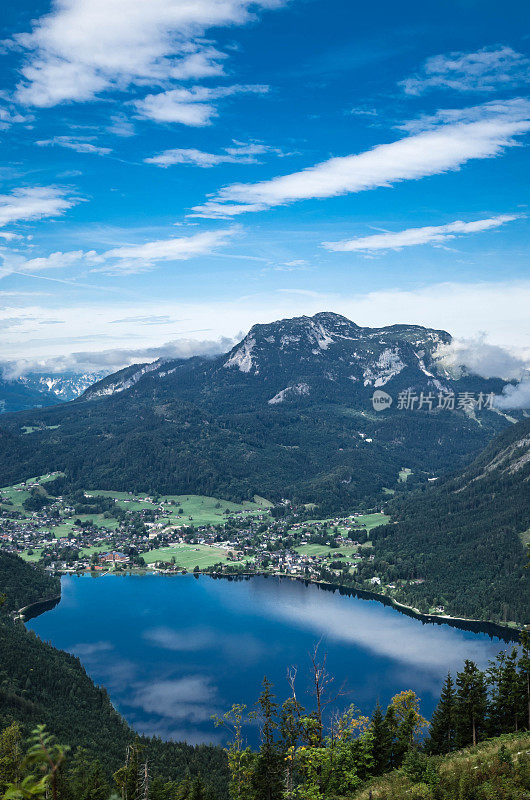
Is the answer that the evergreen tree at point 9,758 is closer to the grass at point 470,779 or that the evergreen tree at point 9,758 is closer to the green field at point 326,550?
the grass at point 470,779

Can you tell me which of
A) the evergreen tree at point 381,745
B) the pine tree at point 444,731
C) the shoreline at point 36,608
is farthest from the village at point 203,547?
the evergreen tree at point 381,745

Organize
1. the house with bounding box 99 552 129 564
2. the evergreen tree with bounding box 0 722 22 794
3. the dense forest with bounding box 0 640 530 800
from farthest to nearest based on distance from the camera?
the house with bounding box 99 552 129 564
the evergreen tree with bounding box 0 722 22 794
the dense forest with bounding box 0 640 530 800

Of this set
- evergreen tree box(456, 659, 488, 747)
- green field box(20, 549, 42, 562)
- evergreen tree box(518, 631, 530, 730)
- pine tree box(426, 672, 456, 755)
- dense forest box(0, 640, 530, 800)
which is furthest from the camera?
green field box(20, 549, 42, 562)

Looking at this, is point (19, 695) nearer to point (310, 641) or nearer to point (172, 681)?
point (172, 681)

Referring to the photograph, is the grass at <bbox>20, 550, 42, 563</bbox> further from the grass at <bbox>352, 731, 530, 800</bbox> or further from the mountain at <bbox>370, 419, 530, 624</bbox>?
the grass at <bbox>352, 731, 530, 800</bbox>

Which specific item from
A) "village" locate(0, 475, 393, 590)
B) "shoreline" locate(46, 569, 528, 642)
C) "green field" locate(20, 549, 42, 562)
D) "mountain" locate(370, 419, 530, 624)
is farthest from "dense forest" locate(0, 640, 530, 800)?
"green field" locate(20, 549, 42, 562)

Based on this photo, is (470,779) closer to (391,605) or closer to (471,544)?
(391,605)

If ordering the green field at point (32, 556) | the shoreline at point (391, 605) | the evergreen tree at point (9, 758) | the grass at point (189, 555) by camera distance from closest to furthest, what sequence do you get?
the evergreen tree at point (9, 758)
the shoreline at point (391, 605)
the grass at point (189, 555)
the green field at point (32, 556)

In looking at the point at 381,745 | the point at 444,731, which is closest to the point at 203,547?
the point at 444,731
